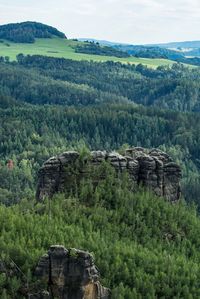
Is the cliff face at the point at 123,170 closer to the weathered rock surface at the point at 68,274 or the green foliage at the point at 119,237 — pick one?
the green foliage at the point at 119,237

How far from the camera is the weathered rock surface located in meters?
92.2

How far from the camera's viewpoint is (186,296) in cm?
10281

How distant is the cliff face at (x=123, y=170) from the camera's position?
134250mm

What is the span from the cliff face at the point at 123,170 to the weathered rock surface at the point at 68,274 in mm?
41170

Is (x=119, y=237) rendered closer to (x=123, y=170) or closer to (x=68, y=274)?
(x=123, y=170)

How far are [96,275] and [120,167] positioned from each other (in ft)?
151

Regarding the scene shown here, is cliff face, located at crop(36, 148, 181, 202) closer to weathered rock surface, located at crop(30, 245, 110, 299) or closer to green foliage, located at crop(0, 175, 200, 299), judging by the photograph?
green foliage, located at crop(0, 175, 200, 299)

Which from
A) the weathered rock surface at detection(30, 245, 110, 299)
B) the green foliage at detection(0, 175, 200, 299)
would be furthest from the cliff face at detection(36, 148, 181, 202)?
the weathered rock surface at detection(30, 245, 110, 299)

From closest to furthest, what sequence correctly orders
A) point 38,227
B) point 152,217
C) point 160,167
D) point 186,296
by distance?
point 186,296
point 38,227
point 152,217
point 160,167

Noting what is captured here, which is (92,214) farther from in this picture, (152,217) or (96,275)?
(96,275)

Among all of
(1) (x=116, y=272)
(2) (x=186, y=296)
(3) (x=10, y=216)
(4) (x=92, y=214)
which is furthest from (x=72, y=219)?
→ (2) (x=186, y=296)

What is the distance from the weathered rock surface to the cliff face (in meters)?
41.2

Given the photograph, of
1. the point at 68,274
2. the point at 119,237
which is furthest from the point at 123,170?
the point at 68,274

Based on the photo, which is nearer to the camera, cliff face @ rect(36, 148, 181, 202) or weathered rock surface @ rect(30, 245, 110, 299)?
weathered rock surface @ rect(30, 245, 110, 299)
